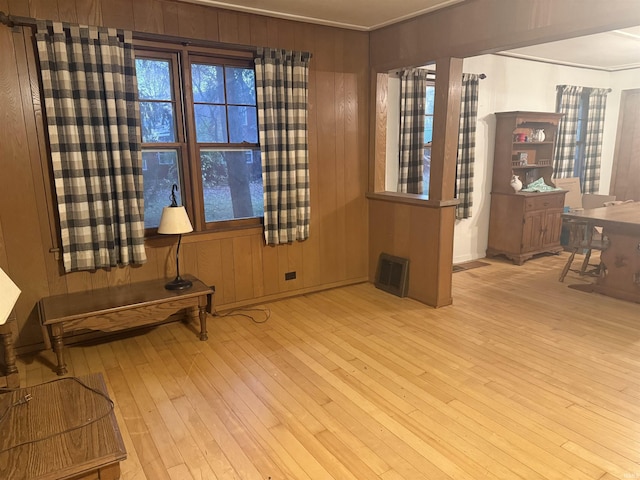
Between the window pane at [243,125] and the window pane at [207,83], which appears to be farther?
the window pane at [243,125]

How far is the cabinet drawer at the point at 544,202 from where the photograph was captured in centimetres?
541

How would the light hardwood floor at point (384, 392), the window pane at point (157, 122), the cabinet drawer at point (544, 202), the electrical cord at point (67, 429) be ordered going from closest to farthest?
the electrical cord at point (67, 429), the light hardwood floor at point (384, 392), the window pane at point (157, 122), the cabinet drawer at point (544, 202)

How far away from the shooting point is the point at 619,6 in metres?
2.57

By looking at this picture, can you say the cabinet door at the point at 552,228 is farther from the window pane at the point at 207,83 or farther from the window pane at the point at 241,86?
the window pane at the point at 207,83

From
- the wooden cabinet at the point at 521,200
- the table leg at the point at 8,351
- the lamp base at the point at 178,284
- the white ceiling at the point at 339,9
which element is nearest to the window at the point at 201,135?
the white ceiling at the point at 339,9

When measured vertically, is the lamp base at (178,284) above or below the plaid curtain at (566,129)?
below

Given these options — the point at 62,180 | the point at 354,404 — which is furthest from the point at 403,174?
the point at 62,180

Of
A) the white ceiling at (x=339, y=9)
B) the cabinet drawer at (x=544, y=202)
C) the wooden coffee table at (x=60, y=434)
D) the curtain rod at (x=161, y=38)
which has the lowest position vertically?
the wooden coffee table at (x=60, y=434)

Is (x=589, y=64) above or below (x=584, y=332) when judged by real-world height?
above

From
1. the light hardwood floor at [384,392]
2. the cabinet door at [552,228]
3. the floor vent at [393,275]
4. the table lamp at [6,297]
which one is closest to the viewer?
the table lamp at [6,297]

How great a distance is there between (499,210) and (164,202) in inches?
163

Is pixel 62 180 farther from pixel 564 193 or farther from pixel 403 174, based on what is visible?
pixel 564 193

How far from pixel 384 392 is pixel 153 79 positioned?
2.91m

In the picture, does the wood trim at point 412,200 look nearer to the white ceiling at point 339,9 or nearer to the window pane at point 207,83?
the white ceiling at point 339,9
